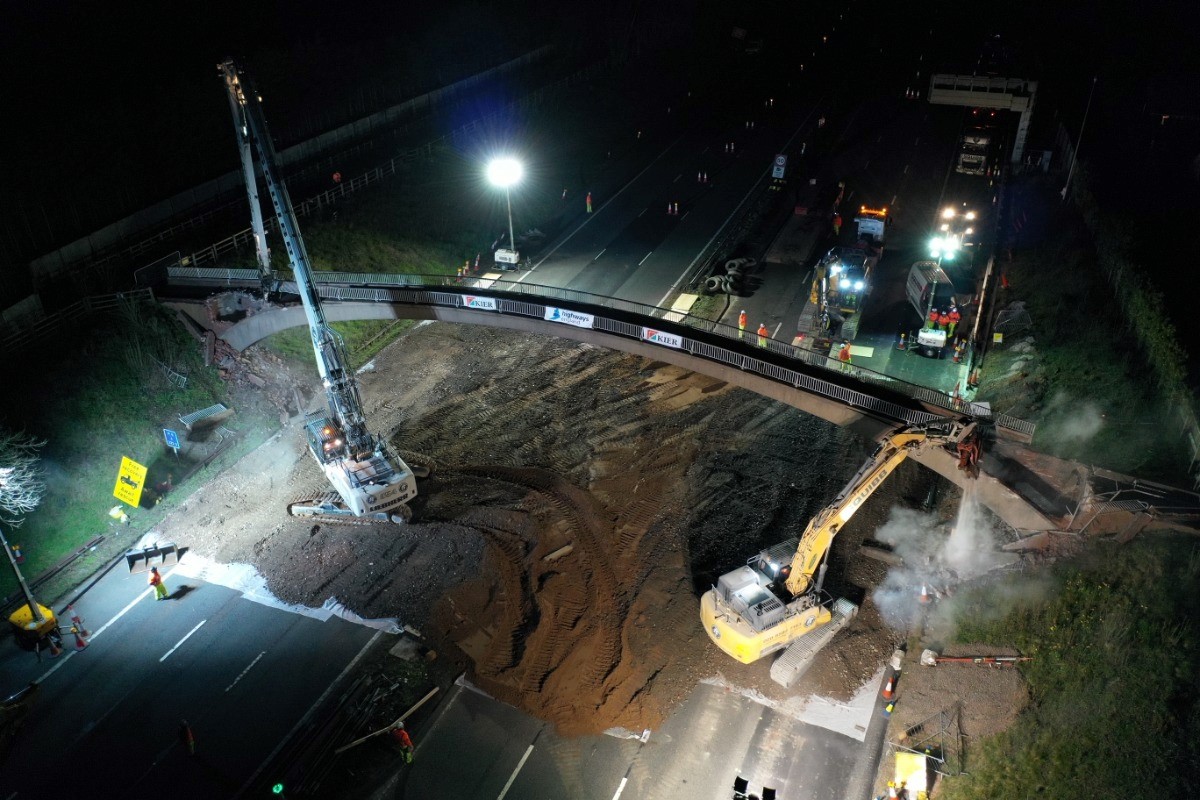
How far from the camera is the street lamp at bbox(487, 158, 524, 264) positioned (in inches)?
1801

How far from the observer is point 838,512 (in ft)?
75.3

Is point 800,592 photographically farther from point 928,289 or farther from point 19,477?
point 19,477

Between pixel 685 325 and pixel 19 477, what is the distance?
81.0 feet

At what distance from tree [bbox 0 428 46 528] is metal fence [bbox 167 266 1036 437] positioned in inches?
438

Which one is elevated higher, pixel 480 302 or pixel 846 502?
pixel 480 302

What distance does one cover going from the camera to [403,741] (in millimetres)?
21391

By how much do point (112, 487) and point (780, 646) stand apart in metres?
26.0

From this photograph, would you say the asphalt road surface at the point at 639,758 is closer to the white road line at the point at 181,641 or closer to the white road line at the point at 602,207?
the white road line at the point at 181,641

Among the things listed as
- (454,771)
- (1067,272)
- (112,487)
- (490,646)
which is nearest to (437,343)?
(112,487)

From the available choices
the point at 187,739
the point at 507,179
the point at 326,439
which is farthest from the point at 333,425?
the point at 507,179

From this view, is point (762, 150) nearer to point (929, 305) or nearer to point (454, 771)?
point (929, 305)

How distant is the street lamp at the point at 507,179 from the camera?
45.8 m

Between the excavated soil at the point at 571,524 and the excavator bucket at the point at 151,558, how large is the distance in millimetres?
1248

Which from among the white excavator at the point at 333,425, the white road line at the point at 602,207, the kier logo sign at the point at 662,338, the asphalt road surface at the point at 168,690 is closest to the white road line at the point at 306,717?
the asphalt road surface at the point at 168,690
